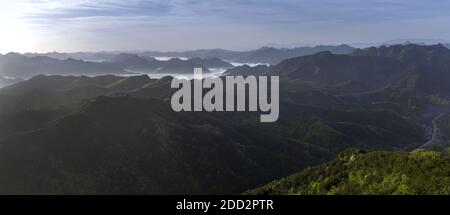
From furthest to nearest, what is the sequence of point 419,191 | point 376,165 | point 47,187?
point 47,187 < point 376,165 < point 419,191

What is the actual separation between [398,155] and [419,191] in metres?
24.9

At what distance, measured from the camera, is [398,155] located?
121375 millimetres
